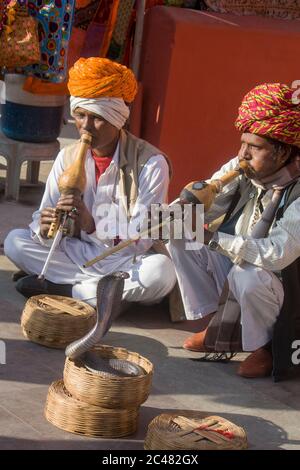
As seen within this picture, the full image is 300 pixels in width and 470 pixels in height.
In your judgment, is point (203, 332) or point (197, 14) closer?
point (203, 332)

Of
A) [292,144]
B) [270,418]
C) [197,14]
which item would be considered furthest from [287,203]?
[197,14]

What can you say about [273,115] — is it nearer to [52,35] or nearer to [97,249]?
[97,249]

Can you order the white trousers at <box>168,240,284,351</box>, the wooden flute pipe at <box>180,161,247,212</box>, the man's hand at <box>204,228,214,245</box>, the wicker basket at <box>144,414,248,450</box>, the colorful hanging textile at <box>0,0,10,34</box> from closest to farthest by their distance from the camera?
1. the wicker basket at <box>144,414,248,450</box>
2. the wooden flute pipe at <box>180,161,247,212</box>
3. the white trousers at <box>168,240,284,351</box>
4. the man's hand at <box>204,228,214,245</box>
5. the colorful hanging textile at <box>0,0,10,34</box>

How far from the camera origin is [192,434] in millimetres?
3994

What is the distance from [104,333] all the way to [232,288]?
3.19 ft

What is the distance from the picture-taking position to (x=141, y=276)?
217 inches

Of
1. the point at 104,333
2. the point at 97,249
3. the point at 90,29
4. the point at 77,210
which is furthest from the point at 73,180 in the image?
the point at 90,29

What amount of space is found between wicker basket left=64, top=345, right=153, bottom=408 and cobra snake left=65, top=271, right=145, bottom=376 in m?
0.06

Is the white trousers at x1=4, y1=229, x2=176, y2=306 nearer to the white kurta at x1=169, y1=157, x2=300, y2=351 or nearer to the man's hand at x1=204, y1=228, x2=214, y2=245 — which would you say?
the white kurta at x1=169, y1=157, x2=300, y2=351

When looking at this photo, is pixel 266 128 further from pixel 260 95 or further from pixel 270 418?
pixel 270 418

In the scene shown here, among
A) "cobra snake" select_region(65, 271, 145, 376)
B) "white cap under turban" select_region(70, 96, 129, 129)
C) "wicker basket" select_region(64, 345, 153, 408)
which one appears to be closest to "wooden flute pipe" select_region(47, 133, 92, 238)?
"white cap under turban" select_region(70, 96, 129, 129)

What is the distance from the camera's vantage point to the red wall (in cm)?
672
